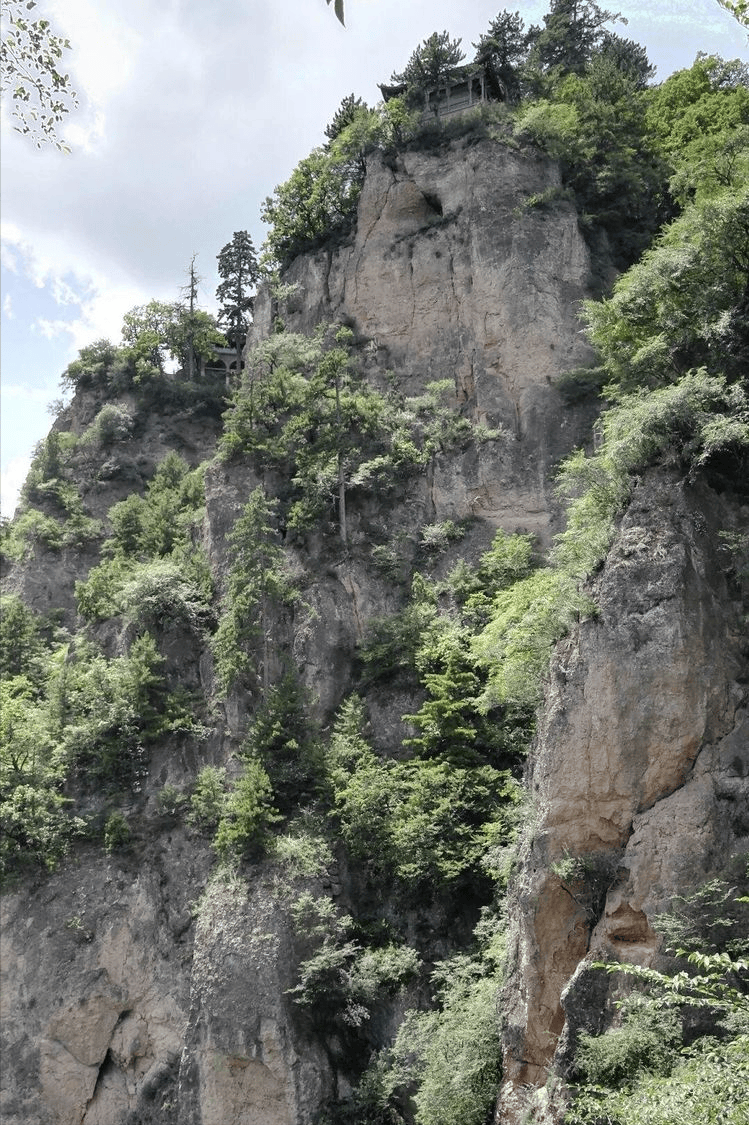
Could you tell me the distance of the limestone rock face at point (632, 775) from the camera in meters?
16.7

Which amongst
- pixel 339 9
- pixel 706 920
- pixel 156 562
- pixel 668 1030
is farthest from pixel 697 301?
pixel 339 9

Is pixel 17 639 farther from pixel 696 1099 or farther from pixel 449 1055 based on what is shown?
pixel 696 1099

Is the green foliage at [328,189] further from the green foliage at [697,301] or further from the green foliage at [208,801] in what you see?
the green foliage at [208,801]

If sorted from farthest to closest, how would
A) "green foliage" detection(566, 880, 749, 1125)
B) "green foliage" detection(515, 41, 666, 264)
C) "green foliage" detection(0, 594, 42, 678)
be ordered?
"green foliage" detection(515, 41, 666, 264), "green foliage" detection(0, 594, 42, 678), "green foliage" detection(566, 880, 749, 1125)

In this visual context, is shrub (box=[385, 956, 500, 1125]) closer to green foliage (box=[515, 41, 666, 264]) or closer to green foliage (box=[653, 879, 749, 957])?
green foliage (box=[653, 879, 749, 957])

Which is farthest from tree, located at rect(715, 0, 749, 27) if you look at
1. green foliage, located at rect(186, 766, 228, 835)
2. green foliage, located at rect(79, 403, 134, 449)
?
green foliage, located at rect(79, 403, 134, 449)

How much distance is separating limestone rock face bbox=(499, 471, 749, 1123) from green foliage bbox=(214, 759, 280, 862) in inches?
331

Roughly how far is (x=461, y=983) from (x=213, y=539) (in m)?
17.0

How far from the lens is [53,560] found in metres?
38.1

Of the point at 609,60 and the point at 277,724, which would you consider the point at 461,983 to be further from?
the point at 609,60

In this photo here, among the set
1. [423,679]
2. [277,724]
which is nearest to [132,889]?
[277,724]

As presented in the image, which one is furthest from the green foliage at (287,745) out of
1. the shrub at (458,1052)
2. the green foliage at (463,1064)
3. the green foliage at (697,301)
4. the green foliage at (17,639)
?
the green foliage at (697,301)

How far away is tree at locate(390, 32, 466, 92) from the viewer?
4144 centimetres

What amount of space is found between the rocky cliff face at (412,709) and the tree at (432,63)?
4463mm
